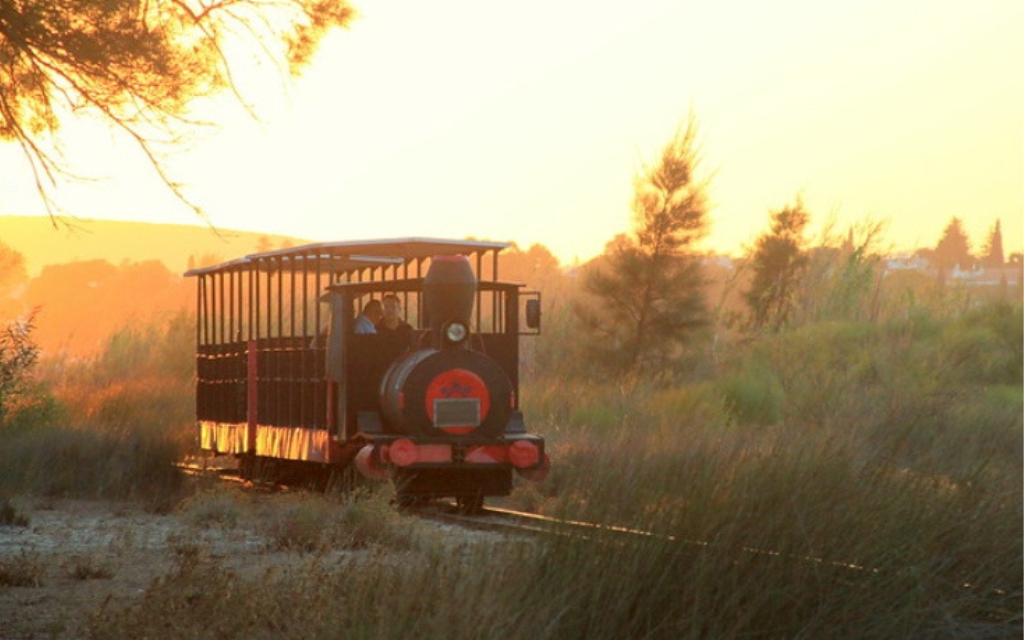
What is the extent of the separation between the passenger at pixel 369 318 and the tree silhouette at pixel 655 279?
16.0 metres

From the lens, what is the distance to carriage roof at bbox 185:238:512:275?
57.7ft

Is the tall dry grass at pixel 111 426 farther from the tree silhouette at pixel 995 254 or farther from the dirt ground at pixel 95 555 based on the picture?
the tree silhouette at pixel 995 254

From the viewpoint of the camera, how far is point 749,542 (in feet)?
29.8

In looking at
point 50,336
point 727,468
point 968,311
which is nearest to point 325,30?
point 727,468

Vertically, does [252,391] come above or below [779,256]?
below

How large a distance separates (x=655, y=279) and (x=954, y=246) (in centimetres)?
8018

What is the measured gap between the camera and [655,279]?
3391 cm

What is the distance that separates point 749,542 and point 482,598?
1.88 meters

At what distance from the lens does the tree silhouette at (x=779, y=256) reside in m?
39.9

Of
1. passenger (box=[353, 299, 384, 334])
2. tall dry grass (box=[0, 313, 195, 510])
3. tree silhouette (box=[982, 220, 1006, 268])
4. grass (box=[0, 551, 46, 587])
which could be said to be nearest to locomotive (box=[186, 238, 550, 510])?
passenger (box=[353, 299, 384, 334])

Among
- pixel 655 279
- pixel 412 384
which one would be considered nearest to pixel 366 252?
pixel 412 384

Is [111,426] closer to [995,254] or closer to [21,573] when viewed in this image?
[21,573]

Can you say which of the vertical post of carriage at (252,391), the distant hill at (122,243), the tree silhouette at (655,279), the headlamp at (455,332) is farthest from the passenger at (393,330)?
the distant hill at (122,243)

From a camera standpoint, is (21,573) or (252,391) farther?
(252,391)
